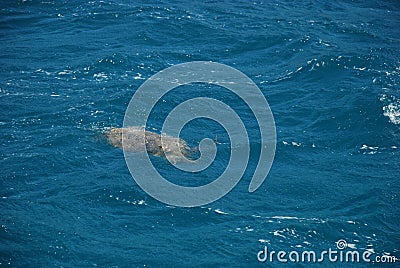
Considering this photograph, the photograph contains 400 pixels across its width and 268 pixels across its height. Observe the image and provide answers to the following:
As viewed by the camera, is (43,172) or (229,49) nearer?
(43,172)

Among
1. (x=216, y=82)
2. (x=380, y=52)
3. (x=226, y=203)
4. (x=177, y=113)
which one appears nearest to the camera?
(x=226, y=203)

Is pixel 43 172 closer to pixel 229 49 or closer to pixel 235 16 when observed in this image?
pixel 229 49

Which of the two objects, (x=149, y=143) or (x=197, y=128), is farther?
(x=197, y=128)

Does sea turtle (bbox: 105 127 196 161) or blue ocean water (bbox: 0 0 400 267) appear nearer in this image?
blue ocean water (bbox: 0 0 400 267)

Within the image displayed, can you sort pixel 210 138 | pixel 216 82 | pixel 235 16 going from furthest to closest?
pixel 235 16 → pixel 216 82 → pixel 210 138

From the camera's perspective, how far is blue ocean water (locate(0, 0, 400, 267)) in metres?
36.8

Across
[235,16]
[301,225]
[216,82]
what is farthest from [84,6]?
[301,225]

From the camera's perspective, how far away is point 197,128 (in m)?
47.7

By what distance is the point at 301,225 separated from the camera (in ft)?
124

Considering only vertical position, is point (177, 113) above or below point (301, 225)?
above

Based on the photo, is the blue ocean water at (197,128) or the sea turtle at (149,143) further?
the sea turtle at (149,143)

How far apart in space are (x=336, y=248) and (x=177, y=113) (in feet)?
62.1

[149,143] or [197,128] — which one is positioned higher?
→ [197,128]

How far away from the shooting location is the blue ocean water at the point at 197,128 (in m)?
36.8
